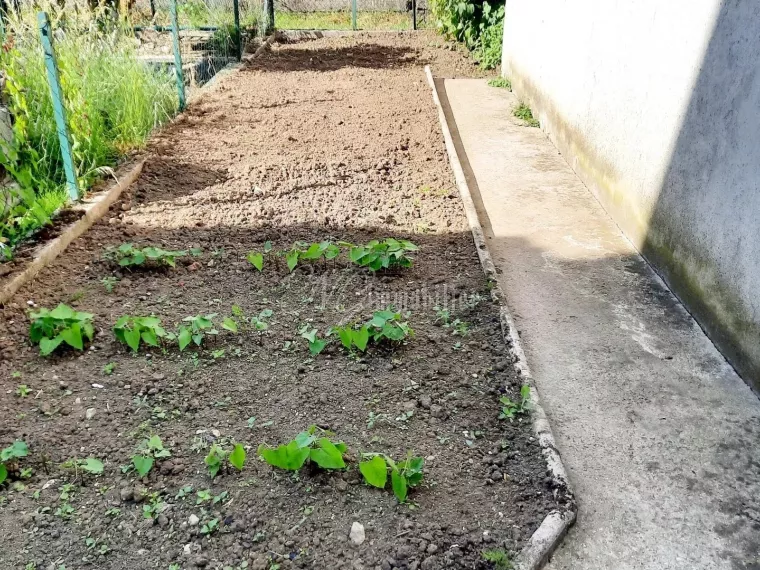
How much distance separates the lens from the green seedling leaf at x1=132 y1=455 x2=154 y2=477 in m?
2.54

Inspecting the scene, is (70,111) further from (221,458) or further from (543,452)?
(543,452)

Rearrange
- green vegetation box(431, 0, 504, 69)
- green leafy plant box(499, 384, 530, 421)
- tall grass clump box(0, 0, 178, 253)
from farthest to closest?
green vegetation box(431, 0, 504, 69)
tall grass clump box(0, 0, 178, 253)
green leafy plant box(499, 384, 530, 421)

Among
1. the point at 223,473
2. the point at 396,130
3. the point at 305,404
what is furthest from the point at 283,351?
the point at 396,130

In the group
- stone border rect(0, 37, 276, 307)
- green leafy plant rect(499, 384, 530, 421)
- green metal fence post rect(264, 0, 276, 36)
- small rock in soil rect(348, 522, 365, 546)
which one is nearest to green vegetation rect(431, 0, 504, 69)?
green metal fence post rect(264, 0, 276, 36)

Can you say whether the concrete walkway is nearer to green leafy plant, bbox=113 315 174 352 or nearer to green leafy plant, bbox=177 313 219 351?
green leafy plant, bbox=177 313 219 351

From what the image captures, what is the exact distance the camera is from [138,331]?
131 inches

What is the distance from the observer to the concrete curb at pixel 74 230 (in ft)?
12.5

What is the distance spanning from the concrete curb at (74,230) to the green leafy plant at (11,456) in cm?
137

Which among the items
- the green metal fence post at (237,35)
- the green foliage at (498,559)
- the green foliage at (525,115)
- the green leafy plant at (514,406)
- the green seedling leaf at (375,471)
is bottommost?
the green foliage at (498,559)

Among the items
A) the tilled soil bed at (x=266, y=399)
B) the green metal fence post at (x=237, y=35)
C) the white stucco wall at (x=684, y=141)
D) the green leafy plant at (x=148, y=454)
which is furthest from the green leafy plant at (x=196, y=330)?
the green metal fence post at (x=237, y=35)

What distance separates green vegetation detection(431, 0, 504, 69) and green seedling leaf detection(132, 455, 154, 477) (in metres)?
9.82

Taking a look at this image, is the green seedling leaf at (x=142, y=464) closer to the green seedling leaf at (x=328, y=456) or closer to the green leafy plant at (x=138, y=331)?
the green seedling leaf at (x=328, y=456)

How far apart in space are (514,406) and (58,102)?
3970mm

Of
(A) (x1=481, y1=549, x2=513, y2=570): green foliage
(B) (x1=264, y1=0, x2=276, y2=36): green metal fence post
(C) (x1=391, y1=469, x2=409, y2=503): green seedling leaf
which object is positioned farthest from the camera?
(B) (x1=264, y1=0, x2=276, y2=36): green metal fence post
